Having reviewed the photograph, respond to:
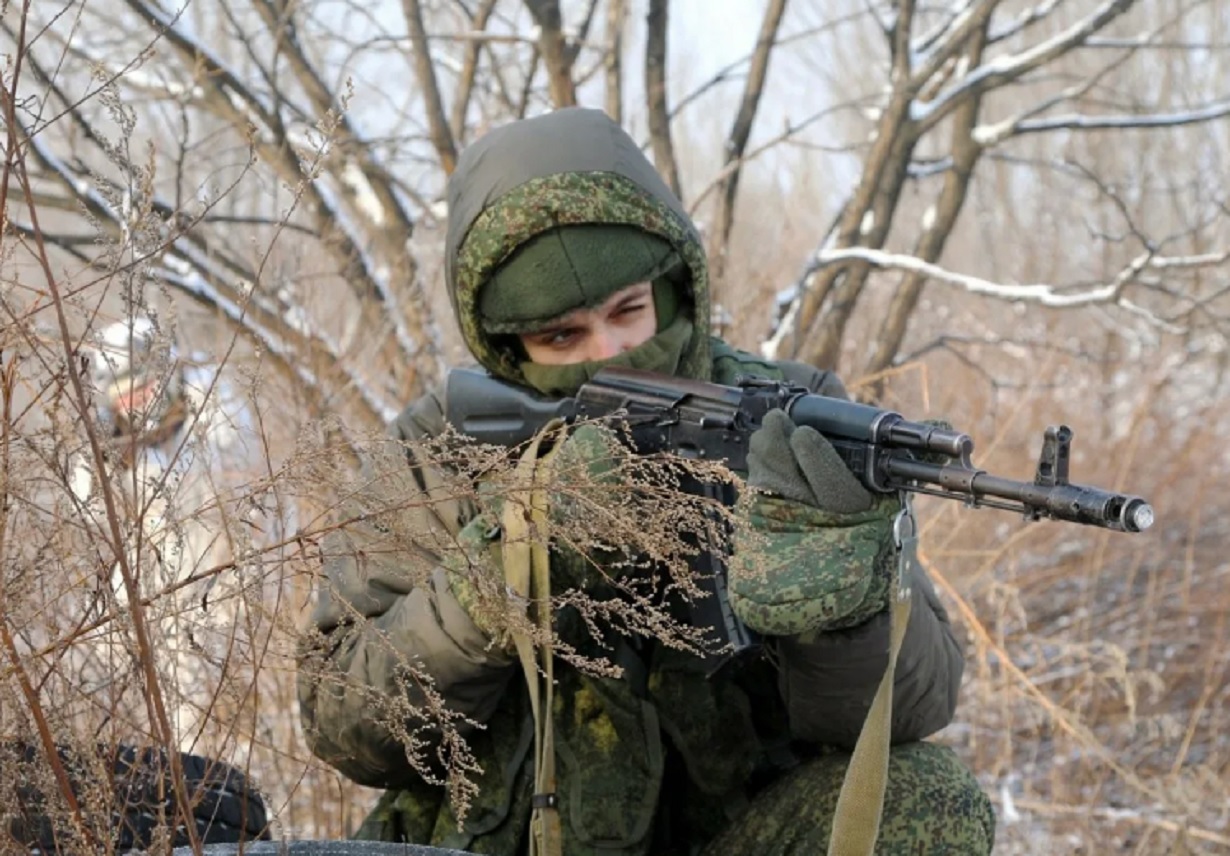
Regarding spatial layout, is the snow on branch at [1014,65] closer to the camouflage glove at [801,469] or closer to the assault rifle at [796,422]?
the assault rifle at [796,422]

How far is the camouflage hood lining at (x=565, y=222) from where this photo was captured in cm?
234

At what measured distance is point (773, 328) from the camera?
13.9ft

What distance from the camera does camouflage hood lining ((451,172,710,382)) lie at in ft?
7.67

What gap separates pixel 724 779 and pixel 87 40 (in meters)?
3.39

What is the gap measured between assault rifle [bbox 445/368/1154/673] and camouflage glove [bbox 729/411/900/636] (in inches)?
1.9

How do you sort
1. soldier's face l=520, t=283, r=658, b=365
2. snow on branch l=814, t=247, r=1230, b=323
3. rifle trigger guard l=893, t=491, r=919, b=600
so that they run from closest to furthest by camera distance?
rifle trigger guard l=893, t=491, r=919, b=600 < soldier's face l=520, t=283, r=658, b=365 < snow on branch l=814, t=247, r=1230, b=323

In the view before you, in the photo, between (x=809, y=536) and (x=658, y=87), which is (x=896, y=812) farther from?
(x=658, y=87)

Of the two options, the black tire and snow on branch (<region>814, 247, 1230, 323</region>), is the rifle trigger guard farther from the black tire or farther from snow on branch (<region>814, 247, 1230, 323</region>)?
snow on branch (<region>814, 247, 1230, 323</region>)

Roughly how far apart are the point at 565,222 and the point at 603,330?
19cm

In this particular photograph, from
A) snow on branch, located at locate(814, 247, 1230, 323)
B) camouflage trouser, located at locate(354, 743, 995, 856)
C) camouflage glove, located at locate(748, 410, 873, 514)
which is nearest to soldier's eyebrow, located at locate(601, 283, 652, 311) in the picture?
camouflage glove, located at locate(748, 410, 873, 514)

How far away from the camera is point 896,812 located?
201 centimetres

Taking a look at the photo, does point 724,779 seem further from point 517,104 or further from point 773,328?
point 517,104

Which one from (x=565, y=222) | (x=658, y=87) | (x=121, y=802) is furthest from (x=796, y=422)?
(x=658, y=87)

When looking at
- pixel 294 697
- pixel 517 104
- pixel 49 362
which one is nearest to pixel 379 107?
pixel 517 104
